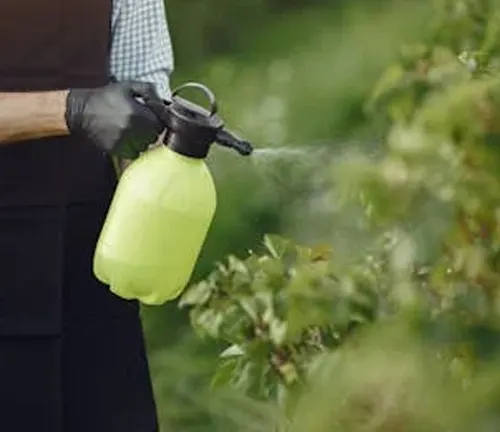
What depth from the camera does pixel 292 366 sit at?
2037 mm

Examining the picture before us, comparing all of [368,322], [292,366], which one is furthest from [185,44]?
[292,366]

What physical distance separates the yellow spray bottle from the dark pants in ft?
0.37

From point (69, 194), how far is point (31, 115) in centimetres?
14

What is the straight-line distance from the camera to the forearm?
5.48 ft

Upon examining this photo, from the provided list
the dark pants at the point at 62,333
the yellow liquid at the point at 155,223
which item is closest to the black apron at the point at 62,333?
the dark pants at the point at 62,333

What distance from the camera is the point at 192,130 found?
160 cm

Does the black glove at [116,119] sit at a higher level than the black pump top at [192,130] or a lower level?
lower

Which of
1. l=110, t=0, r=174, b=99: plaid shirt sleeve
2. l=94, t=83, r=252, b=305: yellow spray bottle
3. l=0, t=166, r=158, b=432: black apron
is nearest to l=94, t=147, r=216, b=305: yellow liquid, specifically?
l=94, t=83, r=252, b=305: yellow spray bottle

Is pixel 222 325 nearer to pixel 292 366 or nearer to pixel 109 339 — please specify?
pixel 292 366

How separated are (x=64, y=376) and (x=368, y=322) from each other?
54 cm

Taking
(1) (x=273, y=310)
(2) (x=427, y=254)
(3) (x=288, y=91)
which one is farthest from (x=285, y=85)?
(1) (x=273, y=310)

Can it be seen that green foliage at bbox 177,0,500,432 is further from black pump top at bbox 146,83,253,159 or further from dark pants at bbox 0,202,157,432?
dark pants at bbox 0,202,157,432

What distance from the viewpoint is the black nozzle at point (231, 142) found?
158 centimetres

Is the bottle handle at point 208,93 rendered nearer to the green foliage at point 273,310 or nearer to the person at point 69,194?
the person at point 69,194
